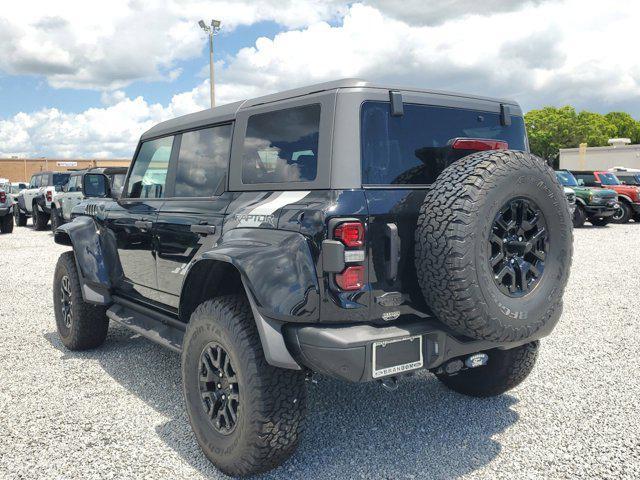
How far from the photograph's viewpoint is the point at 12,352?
16.7 ft

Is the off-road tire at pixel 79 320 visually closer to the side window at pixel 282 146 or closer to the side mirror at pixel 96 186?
the side mirror at pixel 96 186

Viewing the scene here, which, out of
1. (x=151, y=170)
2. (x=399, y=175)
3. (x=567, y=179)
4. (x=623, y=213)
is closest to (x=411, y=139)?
(x=399, y=175)

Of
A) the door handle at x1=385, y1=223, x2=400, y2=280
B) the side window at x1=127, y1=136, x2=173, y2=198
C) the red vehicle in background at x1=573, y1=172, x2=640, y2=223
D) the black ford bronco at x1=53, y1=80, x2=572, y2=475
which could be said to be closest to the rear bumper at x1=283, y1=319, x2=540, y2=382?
the black ford bronco at x1=53, y1=80, x2=572, y2=475

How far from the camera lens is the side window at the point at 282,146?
2.88 meters

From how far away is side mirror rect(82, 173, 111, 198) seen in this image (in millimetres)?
4777

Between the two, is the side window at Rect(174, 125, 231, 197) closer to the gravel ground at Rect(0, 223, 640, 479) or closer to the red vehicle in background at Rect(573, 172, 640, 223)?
the gravel ground at Rect(0, 223, 640, 479)

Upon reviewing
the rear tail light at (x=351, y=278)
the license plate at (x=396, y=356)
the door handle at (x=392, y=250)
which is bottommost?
the license plate at (x=396, y=356)

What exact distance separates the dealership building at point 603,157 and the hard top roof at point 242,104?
48.0m

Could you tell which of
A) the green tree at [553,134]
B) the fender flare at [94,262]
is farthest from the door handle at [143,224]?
the green tree at [553,134]

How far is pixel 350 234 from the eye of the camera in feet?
8.47

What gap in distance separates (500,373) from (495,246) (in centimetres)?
134

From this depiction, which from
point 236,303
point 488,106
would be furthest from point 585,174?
point 236,303

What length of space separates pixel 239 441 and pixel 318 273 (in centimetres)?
92

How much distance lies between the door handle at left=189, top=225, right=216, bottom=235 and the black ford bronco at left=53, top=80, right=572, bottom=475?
0.04 ft
